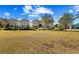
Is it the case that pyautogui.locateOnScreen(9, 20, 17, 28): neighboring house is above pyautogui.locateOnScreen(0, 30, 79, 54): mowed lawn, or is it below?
above

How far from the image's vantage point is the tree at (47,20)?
8.29 ft

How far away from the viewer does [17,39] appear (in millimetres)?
2547

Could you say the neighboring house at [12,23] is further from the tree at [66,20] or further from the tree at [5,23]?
the tree at [66,20]

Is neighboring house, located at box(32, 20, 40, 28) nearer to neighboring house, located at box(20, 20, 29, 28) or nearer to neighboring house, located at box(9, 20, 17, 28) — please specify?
neighboring house, located at box(20, 20, 29, 28)

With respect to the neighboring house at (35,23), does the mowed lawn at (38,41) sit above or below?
below

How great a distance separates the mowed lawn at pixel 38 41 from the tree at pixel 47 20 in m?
0.08

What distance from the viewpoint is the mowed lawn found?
8.30 ft

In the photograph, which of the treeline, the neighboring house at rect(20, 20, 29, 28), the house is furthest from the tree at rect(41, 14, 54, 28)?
the house

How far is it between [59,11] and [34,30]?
30cm

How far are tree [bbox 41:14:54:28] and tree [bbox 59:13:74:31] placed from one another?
3.7 inches

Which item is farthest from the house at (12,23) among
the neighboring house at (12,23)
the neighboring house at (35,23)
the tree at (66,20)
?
the tree at (66,20)

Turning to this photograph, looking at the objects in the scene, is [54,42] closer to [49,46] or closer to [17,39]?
[49,46]

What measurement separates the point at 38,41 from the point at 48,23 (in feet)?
0.65
